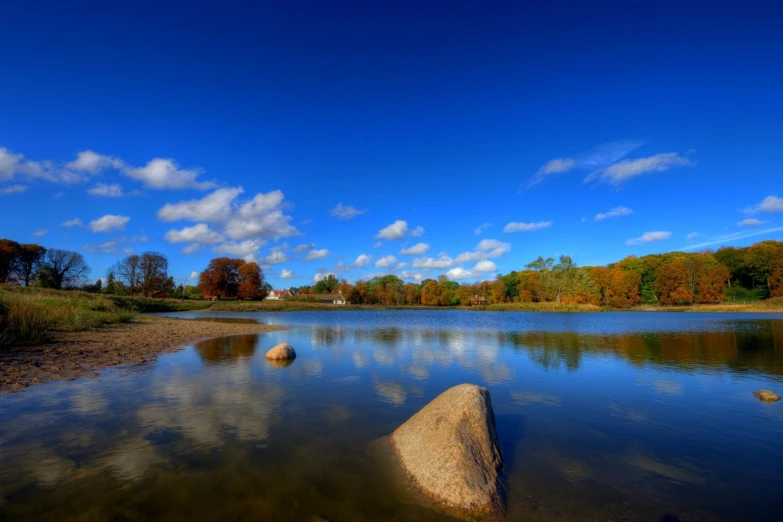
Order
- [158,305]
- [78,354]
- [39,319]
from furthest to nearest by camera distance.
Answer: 1. [158,305]
2. [39,319]
3. [78,354]

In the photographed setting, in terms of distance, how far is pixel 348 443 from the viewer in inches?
303

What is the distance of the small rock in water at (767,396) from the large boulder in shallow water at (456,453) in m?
9.83

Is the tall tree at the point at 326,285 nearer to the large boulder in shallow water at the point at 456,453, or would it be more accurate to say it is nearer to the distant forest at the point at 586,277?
the distant forest at the point at 586,277

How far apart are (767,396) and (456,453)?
11.5m

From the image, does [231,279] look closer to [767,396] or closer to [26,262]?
[26,262]

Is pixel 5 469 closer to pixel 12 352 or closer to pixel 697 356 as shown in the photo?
pixel 12 352

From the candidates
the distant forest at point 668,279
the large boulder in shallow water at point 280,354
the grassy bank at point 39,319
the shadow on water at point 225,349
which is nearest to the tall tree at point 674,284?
the distant forest at point 668,279

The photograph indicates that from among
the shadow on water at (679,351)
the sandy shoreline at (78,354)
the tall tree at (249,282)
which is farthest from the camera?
the tall tree at (249,282)

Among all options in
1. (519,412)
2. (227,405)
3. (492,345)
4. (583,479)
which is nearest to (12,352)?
(227,405)

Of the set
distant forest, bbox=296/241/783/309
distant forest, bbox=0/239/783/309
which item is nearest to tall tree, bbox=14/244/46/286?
distant forest, bbox=0/239/783/309

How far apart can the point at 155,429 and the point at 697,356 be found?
23521mm

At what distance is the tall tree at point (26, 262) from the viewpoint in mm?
72444

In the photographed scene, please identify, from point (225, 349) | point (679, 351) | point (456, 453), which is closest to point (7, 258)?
point (225, 349)

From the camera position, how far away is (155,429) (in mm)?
8117
